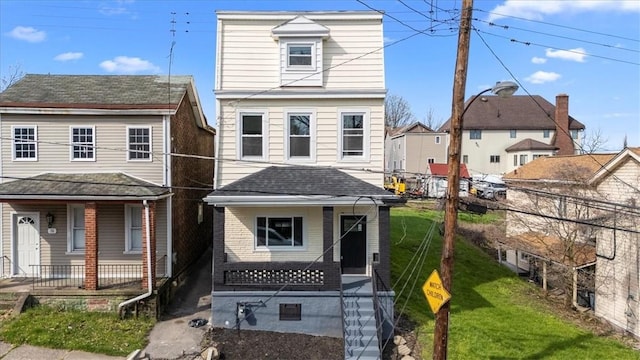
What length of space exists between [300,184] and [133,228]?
640cm

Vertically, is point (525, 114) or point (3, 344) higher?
point (525, 114)

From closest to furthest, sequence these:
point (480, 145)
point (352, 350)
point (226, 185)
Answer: point (352, 350), point (226, 185), point (480, 145)

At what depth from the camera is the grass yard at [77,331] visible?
37.9 feet

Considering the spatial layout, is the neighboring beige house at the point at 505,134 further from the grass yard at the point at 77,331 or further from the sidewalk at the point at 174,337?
the grass yard at the point at 77,331

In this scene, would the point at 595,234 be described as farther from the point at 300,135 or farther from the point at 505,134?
the point at 505,134

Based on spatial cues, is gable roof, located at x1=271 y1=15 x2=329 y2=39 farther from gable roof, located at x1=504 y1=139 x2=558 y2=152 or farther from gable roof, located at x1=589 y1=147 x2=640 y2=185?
gable roof, located at x1=504 y1=139 x2=558 y2=152

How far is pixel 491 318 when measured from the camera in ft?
46.3

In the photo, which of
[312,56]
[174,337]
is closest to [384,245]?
[174,337]

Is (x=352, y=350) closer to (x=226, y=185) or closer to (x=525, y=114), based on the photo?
(x=226, y=185)

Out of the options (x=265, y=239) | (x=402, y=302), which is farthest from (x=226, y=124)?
(x=402, y=302)

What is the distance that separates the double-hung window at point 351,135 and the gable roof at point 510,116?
1558 inches

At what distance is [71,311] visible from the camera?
1316 cm

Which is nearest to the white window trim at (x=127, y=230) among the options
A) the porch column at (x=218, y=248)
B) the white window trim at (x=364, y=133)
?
the porch column at (x=218, y=248)

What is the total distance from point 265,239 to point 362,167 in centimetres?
414
